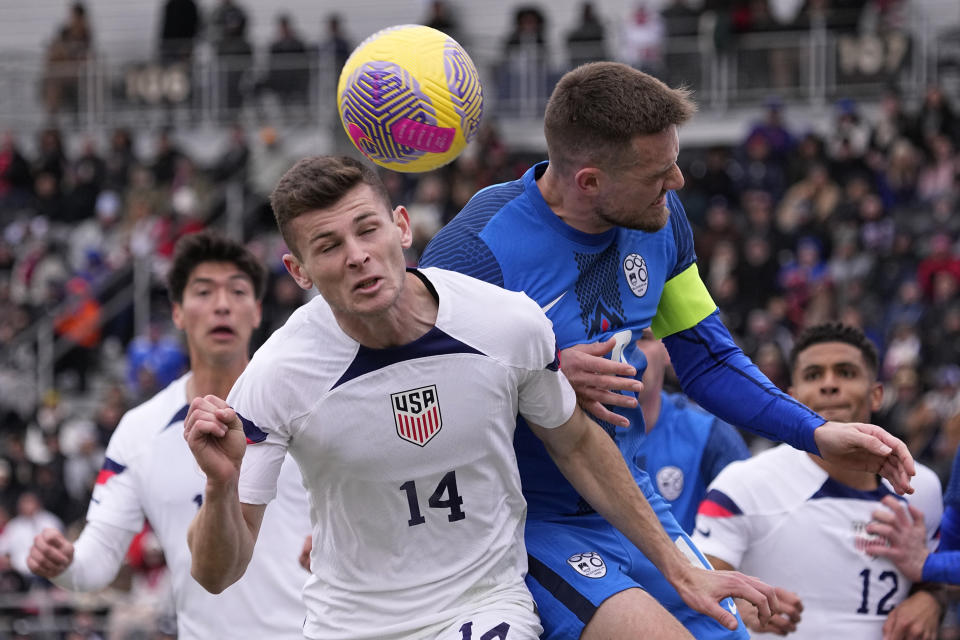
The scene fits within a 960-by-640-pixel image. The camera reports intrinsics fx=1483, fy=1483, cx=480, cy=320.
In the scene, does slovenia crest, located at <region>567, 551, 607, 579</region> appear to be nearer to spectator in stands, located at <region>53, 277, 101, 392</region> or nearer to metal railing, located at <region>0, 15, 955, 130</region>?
metal railing, located at <region>0, 15, 955, 130</region>

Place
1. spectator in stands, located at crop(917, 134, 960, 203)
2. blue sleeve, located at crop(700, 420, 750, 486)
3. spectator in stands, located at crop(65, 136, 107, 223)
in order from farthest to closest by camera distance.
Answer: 1. spectator in stands, located at crop(65, 136, 107, 223)
2. spectator in stands, located at crop(917, 134, 960, 203)
3. blue sleeve, located at crop(700, 420, 750, 486)

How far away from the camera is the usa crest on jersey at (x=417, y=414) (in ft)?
14.4

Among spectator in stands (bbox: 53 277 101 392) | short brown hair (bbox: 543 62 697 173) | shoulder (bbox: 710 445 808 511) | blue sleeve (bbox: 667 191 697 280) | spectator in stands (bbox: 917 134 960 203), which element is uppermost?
short brown hair (bbox: 543 62 697 173)

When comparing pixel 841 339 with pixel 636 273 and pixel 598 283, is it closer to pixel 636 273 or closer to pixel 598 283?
pixel 636 273

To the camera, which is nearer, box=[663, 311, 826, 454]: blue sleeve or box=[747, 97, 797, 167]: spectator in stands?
box=[663, 311, 826, 454]: blue sleeve

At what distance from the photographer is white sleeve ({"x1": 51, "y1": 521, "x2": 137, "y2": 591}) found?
635 centimetres

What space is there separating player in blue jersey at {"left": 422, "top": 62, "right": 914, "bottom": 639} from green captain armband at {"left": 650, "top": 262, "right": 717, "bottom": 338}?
0.16m

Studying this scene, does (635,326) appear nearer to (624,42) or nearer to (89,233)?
(624,42)

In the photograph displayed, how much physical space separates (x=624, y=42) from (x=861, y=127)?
4202 millimetres

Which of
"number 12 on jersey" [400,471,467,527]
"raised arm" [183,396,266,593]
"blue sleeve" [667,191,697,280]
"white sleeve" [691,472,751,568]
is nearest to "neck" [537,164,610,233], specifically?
"blue sleeve" [667,191,697,280]

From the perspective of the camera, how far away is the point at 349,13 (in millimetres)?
27750

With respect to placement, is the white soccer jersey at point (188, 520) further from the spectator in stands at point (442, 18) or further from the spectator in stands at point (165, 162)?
the spectator in stands at point (442, 18)

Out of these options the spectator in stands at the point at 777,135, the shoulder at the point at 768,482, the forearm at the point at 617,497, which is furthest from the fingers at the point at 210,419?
the spectator in stands at the point at 777,135

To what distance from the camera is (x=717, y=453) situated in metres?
7.48
